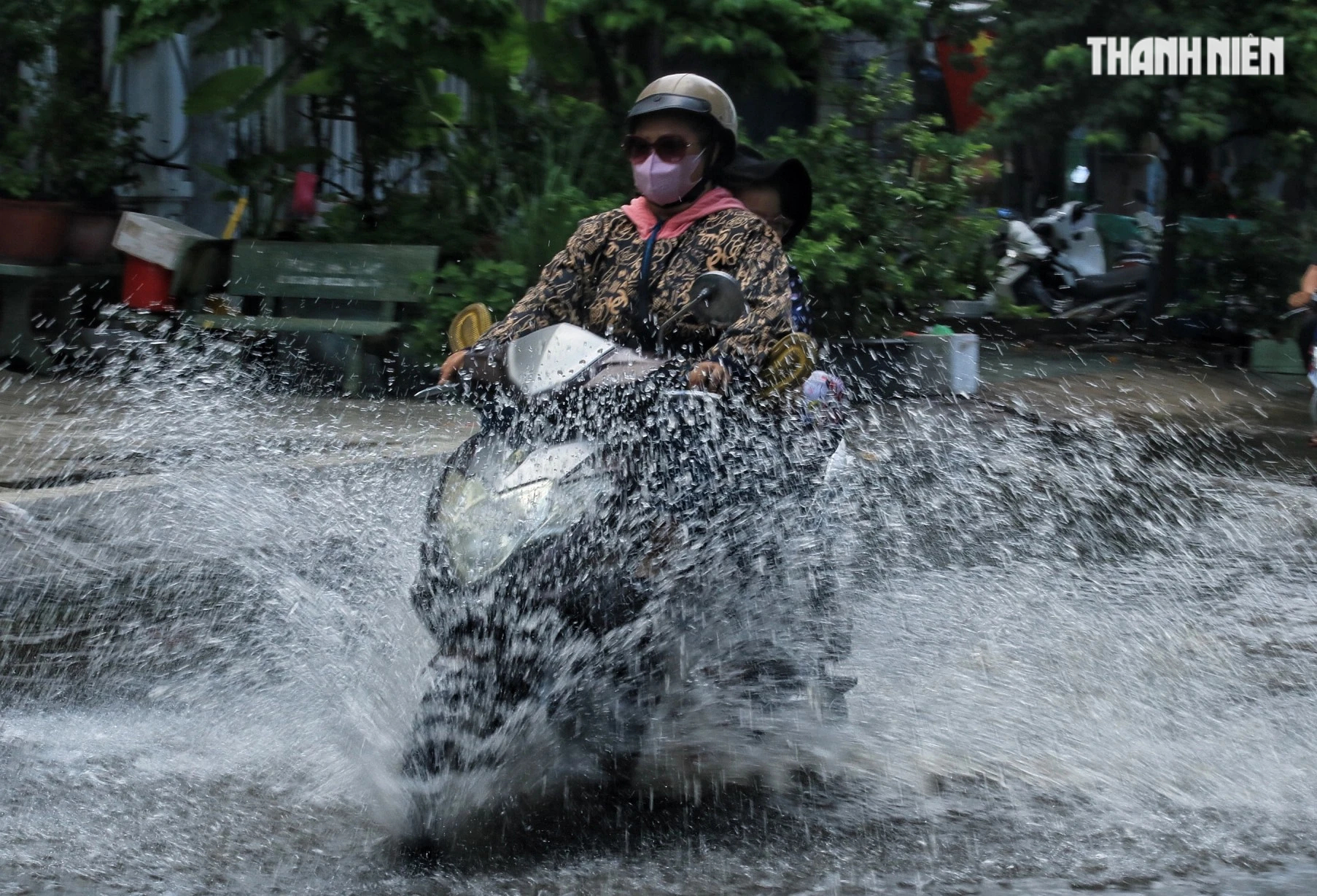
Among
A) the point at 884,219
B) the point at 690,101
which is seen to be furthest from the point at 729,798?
the point at 884,219

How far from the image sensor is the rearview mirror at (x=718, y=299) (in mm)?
3561

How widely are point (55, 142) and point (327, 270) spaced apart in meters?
2.21

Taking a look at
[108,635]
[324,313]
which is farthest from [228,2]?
[108,635]

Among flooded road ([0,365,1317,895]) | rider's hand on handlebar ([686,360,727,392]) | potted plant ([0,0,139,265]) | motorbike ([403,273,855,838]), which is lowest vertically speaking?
flooded road ([0,365,1317,895])

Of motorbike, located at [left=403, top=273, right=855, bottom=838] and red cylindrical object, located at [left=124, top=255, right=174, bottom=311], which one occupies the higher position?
red cylindrical object, located at [left=124, top=255, right=174, bottom=311]

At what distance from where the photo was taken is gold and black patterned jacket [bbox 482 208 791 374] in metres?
4.09

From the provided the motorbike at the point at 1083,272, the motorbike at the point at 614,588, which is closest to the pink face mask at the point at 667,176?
the motorbike at the point at 614,588

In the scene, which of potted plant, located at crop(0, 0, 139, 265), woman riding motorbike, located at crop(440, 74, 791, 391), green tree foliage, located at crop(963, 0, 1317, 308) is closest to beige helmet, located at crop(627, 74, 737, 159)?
woman riding motorbike, located at crop(440, 74, 791, 391)

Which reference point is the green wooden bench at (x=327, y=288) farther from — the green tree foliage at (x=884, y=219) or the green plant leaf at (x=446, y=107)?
the green tree foliage at (x=884, y=219)

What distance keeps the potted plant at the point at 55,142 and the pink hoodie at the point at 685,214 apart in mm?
6926

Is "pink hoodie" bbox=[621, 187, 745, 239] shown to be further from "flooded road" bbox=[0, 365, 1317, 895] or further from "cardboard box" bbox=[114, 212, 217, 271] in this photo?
"cardboard box" bbox=[114, 212, 217, 271]

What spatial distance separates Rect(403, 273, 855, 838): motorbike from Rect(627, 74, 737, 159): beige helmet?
760mm

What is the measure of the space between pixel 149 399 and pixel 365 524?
3403 millimetres

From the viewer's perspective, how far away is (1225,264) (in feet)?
47.7
